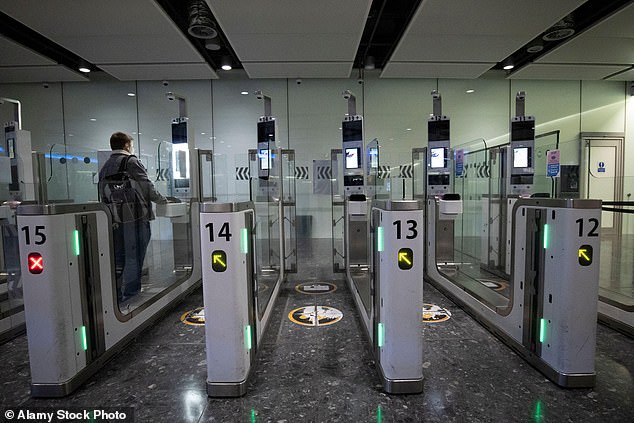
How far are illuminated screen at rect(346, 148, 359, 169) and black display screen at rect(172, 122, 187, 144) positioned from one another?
5.81ft

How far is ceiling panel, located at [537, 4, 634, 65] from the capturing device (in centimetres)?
399

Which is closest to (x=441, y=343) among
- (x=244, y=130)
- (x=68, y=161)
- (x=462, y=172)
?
(x=462, y=172)

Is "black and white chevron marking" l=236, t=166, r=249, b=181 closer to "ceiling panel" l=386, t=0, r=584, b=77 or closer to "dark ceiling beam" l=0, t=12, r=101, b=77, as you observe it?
"dark ceiling beam" l=0, t=12, r=101, b=77

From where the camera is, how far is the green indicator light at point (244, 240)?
6.11 ft

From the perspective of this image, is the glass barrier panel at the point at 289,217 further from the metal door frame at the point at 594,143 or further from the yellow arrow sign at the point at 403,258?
the metal door frame at the point at 594,143

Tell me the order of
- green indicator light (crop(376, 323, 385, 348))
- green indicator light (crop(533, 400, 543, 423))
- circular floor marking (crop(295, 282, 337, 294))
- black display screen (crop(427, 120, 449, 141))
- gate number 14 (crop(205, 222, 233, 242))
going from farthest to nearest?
black display screen (crop(427, 120, 449, 141))
circular floor marking (crop(295, 282, 337, 294))
green indicator light (crop(376, 323, 385, 348))
gate number 14 (crop(205, 222, 233, 242))
green indicator light (crop(533, 400, 543, 423))

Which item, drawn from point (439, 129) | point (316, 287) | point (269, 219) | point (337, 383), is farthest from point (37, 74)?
point (337, 383)

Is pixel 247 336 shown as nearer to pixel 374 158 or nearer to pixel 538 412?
pixel 538 412

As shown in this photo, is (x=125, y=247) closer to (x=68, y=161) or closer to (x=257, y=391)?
(x=257, y=391)

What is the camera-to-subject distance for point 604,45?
15.2 ft

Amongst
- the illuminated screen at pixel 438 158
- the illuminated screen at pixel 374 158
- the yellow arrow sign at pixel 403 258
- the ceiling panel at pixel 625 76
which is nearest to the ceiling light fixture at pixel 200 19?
the illuminated screen at pixel 374 158

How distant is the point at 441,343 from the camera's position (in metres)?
2.42

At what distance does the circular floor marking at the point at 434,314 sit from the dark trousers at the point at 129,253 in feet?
8.34

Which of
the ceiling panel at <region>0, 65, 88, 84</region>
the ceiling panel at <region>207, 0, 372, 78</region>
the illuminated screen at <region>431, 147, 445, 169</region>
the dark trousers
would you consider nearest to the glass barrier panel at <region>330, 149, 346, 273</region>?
the illuminated screen at <region>431, 147, 445, 169</region>
